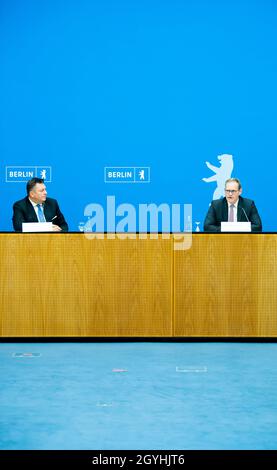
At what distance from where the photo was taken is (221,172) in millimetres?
9609

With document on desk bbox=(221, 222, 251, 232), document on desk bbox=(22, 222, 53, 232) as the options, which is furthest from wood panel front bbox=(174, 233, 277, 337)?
document on desk bbox=(22, 222, 53, 232)

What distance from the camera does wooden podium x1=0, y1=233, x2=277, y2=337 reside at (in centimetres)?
748

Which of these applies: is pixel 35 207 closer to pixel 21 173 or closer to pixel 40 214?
pixel 40 214

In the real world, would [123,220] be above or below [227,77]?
below

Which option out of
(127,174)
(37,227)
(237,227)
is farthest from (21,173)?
(237,227)

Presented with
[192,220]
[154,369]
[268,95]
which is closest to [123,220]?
[192,220]

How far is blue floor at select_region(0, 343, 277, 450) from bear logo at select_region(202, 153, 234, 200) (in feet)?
8.50

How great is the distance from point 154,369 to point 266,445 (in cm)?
207

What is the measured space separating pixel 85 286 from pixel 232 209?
5.43 ft

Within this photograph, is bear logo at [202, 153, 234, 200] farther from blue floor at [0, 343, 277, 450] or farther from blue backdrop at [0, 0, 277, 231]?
blue floor at [0, 343, 277, 450]

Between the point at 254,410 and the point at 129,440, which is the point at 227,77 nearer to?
the point at 254,410

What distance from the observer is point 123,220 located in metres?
9.52
